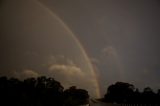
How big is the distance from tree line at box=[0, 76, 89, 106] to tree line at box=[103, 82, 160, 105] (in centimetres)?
50

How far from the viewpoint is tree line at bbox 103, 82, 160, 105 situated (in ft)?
18.2

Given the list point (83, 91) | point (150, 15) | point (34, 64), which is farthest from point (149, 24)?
point (34, 64)

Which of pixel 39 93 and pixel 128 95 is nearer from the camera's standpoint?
pixel 39 93

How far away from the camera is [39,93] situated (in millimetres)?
5363

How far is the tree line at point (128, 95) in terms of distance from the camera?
18.2 ft

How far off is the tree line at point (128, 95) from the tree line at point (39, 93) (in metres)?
0.50

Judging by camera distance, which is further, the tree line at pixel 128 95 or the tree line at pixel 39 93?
the tree line at pixel 128 95

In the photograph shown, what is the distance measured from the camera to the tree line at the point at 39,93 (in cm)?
506

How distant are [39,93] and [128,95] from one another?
1.76 m

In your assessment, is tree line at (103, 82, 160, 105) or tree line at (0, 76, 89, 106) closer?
tree line at (0, 76, 89, 106)

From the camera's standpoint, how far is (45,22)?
5773 millimetres

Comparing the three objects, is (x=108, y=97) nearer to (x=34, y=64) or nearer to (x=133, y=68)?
(x=133, y=68)

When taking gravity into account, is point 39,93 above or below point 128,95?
below

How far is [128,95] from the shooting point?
5668 mm
